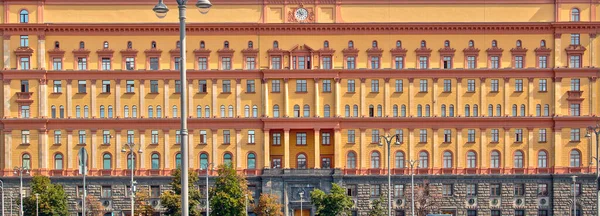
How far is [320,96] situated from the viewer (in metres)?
106

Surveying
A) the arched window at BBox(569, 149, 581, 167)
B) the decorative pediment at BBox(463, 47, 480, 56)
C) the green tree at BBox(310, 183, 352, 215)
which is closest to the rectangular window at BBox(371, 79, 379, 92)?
the decorative pediment at BBox(463, 47, 480, 56)

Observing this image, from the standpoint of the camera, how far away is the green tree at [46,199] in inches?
3730

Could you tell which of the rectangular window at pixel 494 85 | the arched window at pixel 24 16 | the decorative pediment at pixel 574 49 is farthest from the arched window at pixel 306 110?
the arched window at pixel 24 16

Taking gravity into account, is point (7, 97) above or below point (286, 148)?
above

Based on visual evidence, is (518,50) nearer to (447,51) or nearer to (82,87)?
(447,51)

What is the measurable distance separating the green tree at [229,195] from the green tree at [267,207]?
1.60m

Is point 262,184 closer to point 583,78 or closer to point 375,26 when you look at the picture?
point 375,26

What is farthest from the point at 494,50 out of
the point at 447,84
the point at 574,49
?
the point at 574,49

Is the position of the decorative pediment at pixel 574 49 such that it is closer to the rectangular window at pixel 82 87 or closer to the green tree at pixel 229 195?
the green tree at pixel 229 195

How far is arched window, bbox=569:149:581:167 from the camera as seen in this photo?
106m

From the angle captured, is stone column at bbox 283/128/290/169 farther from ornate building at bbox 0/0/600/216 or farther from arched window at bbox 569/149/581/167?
arched window at bbox 569/149/581/167

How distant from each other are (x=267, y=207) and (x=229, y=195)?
16.9 ft

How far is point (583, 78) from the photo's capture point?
106 m

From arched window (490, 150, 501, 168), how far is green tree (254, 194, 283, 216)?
2229 centimetres
